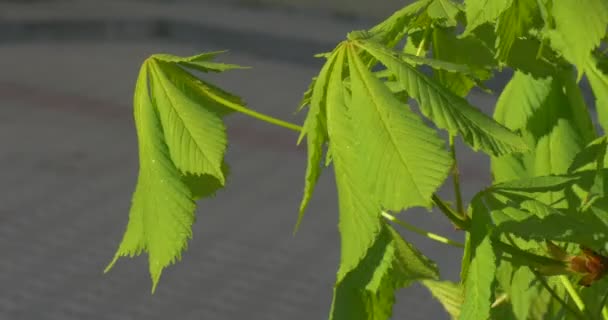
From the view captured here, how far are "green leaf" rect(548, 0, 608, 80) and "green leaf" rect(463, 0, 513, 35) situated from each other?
0.05 metres

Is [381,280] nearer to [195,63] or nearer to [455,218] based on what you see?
[455,218]

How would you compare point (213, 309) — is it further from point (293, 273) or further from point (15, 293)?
point (15, 293)

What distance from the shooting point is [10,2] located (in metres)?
10.2

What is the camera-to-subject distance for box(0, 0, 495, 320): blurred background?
13.6ft

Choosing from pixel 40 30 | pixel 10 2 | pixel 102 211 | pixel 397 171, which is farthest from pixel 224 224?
pixel 10 2

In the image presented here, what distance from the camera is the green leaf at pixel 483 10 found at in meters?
0.74

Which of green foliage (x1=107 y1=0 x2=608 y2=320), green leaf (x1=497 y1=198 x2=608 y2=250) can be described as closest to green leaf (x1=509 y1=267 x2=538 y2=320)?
green foliage (x1=107 y1=0 x2=608 y2=320)

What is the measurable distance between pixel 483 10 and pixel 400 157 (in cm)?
15

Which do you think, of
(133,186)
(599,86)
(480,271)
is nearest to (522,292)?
(599,86)

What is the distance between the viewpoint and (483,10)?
0.75 meters

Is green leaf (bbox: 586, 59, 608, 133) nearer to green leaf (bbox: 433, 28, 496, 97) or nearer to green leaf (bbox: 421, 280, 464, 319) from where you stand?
green leaf (bbox: 433, 28, 496, 97)

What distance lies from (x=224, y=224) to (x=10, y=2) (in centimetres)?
606

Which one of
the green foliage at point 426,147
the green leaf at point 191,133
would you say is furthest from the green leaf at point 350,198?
the green leaf at point 191,133

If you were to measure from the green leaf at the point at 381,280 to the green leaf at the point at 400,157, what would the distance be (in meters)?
0.13
